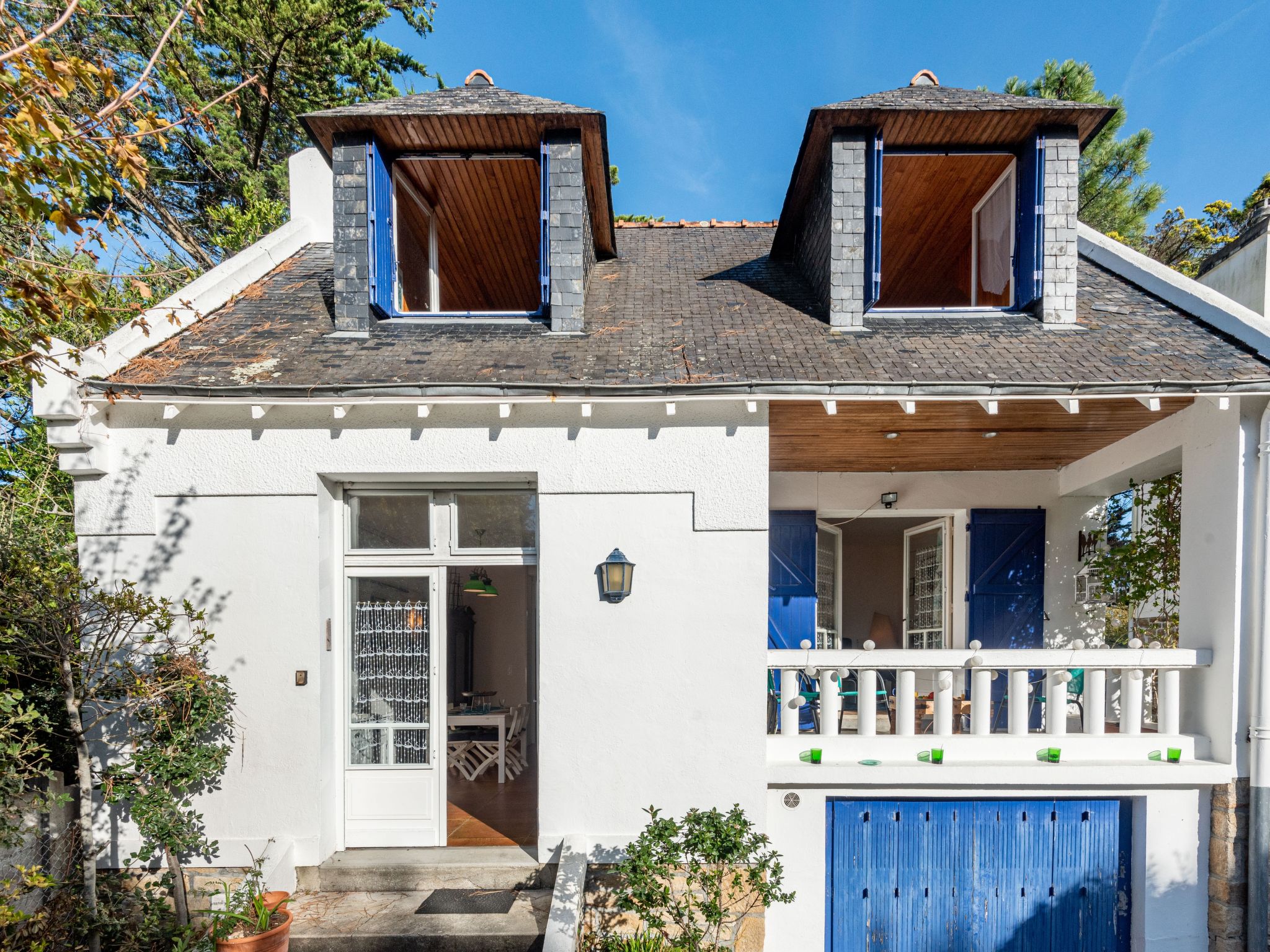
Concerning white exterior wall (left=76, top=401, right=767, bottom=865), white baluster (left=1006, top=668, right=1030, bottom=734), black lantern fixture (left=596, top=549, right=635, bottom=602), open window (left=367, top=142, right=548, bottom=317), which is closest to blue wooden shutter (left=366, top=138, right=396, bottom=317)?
open window (left=367, top=142, right=548, bottom=317)

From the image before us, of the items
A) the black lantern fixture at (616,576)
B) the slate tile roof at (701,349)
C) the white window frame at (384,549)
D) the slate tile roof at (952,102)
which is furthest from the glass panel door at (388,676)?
the slate tile roof at (952,102)

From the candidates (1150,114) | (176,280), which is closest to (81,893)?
(176,280)

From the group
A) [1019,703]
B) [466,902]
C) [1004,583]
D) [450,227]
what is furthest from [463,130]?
[1004,583]

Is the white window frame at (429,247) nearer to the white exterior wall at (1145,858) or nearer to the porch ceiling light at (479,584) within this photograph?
the porch ceiling light at (479,584)

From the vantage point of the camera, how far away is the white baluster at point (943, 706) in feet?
17.5

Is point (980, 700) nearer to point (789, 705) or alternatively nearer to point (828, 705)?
point (828, 705)

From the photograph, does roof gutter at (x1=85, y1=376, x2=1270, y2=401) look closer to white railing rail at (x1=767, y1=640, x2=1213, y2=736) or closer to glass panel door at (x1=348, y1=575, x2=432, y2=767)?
glass panel door at (x1=348, y1=575, x2=432, y2=767)

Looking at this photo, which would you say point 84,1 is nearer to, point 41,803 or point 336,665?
point 336,665

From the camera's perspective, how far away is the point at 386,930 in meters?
4.61

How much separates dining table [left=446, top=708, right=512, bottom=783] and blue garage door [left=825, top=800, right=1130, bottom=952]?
11.4ft

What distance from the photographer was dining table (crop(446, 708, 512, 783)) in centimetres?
738

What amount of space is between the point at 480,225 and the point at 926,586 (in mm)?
6686

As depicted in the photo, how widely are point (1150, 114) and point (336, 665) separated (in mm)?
17078

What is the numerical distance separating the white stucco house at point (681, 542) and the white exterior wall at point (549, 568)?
0.07ft
